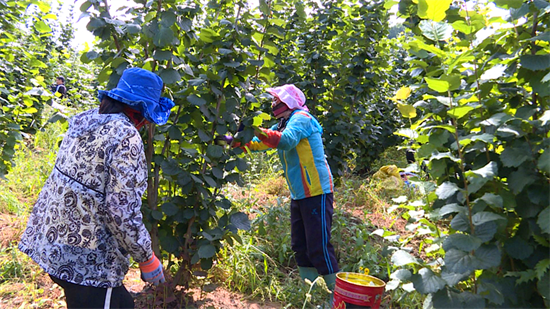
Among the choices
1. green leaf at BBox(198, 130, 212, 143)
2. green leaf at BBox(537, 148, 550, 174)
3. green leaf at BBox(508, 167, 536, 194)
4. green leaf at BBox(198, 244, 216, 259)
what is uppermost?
green leaf at BBox(198, 130, 212, 143)

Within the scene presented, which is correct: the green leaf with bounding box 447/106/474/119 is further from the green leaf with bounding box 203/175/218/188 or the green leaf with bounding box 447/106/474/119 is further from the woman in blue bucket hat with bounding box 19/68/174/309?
the green leaf with bounding box 203/175/218/188

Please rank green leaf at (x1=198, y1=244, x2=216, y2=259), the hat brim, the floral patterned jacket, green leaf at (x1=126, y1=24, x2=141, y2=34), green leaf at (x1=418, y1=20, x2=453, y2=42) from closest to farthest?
green leaf at (x1=418, y1=20, x2=453, y2=42), the floral patterned jacket, the hat brim, green leaf at (x1=126, y1=24, x2=141, y2=34), green leaf at (x1=198, y1=244, x2=216, y2=259)

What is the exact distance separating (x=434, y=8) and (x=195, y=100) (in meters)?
1.46

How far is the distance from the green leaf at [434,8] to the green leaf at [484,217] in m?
0.78

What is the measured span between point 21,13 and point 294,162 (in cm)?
257

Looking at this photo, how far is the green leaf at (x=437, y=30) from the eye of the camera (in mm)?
1564

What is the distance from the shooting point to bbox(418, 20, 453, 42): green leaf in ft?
5.13

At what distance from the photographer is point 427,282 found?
4.57 ft

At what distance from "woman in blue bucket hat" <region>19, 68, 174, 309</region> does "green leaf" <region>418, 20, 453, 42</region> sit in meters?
1.33

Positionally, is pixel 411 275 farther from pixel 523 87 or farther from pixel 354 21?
pixel 354 21

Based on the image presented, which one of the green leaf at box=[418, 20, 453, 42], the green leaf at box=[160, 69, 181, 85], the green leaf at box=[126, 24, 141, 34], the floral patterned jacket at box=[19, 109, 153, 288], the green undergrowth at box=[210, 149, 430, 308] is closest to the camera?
the green leaf at box=[418, 20, 453, 42]

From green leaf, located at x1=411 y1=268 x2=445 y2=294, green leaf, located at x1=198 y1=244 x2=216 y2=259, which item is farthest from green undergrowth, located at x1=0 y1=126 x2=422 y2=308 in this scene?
green leaf, located at x1=411 y1=268 x2=445 y2=294

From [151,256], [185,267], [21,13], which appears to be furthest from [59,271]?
[21,13]

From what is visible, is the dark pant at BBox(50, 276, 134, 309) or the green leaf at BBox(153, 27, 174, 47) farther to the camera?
the green leaf at BBox(153, 27, 174, 47)
